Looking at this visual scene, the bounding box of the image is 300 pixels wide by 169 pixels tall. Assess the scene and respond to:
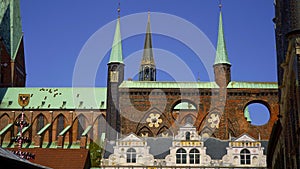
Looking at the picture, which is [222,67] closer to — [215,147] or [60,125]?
[215,147]

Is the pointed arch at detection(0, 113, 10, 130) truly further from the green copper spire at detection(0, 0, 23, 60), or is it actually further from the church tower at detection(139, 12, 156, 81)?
the church tower at detection(139, 12, 156, 81)

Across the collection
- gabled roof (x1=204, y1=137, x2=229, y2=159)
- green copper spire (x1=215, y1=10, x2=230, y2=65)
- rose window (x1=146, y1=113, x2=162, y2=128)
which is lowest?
gabled roof (x1=204, y1=137, x2=229, y2=159)

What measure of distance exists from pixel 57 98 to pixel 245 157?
106 feet

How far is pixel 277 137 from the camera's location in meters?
36.3

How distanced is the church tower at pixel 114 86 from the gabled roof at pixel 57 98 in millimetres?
11192

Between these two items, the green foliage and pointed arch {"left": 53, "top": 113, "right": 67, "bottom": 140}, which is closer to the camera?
the green foliage

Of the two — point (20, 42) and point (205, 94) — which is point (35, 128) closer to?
point (20, 42)

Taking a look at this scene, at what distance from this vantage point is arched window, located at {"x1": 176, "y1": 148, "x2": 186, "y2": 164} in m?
47.6

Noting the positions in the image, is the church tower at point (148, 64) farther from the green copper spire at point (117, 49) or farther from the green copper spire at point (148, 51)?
the green copper spire at point (117, 49)

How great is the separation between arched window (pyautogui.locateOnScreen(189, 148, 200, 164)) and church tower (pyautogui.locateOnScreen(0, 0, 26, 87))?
37257 millimetres

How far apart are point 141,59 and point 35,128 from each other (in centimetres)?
2266

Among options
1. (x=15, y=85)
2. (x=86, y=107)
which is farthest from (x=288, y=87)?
(x=15, y=85)

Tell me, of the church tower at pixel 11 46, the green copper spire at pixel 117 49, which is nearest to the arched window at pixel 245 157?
the green copper spire at pixel 117 49

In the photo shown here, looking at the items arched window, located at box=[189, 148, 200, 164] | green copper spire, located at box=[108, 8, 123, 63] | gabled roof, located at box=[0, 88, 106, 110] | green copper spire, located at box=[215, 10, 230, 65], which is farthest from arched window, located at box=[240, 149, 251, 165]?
gabled roof, located at box=[0, 88, 106, 110]
